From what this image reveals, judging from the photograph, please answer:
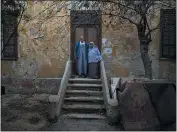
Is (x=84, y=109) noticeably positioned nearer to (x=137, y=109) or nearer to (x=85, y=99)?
(x=85, y=99)

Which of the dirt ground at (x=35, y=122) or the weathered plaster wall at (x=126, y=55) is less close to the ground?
the weathered plaster wall at (x=126, y=55)

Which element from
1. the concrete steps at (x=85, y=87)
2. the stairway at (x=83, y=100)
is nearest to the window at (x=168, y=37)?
the stairway at (x=83, y=100)

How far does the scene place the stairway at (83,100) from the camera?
10.0 metres

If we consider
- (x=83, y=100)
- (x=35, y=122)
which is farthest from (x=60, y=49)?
(x=35, y=122)

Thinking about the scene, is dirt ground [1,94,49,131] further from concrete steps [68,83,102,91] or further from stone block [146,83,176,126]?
stone block [146,83,176,126]

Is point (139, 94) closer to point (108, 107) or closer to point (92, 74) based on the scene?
point (108, 107)

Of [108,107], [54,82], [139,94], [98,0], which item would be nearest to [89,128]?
[108,107]

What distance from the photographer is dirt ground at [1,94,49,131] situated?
8711mm

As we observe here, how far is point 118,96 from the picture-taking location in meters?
9.34

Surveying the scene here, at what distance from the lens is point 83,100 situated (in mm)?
10781

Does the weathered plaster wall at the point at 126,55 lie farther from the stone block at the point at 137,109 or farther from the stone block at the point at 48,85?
the stone block at the point at 137,109

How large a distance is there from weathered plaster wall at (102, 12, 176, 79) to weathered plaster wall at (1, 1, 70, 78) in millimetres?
1829

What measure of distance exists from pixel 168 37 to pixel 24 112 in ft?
23.3

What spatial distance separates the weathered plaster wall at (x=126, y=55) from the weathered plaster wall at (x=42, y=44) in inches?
72.0
